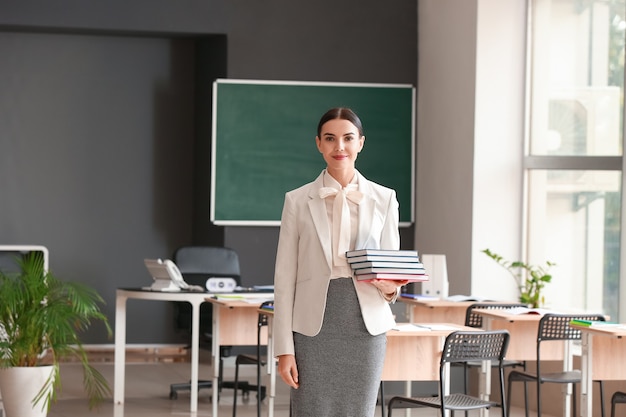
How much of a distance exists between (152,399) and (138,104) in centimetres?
342

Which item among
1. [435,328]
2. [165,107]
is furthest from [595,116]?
[165,107]

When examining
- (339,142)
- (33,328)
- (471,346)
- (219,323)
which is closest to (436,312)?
(219,323)

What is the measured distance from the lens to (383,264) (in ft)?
10.2

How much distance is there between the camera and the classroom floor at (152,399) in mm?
7039

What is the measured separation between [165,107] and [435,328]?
5510mm

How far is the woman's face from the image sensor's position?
10.5 feet

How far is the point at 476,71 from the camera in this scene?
328 inches

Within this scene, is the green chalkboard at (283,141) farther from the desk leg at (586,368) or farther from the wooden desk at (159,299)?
the desk leg at (586,368)

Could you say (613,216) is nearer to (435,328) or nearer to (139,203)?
(435,328)

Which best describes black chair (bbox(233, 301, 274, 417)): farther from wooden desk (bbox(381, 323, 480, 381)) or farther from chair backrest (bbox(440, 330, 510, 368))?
chair backrest (bbox(440, 330, 510, 368))

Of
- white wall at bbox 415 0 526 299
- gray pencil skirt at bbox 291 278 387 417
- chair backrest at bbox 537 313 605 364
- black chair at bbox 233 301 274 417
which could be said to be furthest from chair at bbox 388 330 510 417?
white wall at bbox 415 0 526 299

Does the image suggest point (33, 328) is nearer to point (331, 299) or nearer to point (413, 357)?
point (413, 357)

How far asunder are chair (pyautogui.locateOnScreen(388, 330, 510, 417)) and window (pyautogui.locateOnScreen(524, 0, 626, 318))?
3.08m

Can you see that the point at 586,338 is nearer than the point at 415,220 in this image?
Yes
